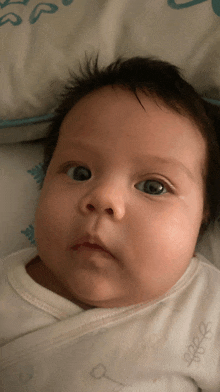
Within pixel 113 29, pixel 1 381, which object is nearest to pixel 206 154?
pixel 113 29

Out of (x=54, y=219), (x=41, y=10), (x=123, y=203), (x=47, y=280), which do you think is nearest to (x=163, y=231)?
(x=123, y=203)

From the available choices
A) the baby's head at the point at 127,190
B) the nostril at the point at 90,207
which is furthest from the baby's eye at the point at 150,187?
the nostril at the point at 90,207

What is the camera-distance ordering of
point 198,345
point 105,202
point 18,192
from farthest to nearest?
point 18,192 → point 198,345 → point 105,202

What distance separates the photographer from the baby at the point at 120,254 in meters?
0.59

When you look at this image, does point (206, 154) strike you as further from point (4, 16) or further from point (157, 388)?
point (4, 16)

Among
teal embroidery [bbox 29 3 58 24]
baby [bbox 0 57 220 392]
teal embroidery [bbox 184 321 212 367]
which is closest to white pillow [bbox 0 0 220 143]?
teal embroidery [bbox 29 3 58 24]

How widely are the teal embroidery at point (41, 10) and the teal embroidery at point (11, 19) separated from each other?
40mm

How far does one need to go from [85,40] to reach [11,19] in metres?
0.24

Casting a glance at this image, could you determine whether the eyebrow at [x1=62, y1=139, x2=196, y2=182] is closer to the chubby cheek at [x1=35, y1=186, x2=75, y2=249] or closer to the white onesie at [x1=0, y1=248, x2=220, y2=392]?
the chubby cheek at [x1=35, y1=186, x2=75, y2=249]

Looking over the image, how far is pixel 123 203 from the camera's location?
59 centimetres

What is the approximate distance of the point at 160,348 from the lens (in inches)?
25.9

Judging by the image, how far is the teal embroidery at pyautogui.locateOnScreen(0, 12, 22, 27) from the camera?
0.88 metres

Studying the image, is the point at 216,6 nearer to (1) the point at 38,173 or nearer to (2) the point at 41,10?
(2) the point at 41,10

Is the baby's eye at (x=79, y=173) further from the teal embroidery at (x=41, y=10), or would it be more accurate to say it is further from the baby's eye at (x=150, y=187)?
the teal embroidery at (x=41, y=10)
